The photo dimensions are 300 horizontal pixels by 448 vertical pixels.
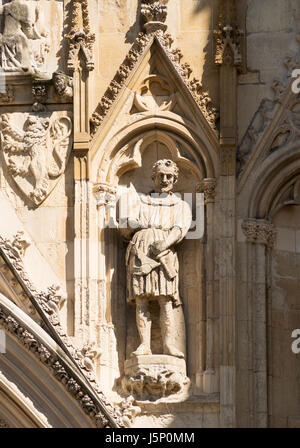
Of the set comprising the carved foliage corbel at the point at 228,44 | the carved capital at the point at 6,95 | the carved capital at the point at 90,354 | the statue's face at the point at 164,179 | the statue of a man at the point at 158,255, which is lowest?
the carved capital at the point at 90,354

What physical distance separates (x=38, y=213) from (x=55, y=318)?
1194 mm

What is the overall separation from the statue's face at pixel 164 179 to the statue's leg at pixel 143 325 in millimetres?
1159

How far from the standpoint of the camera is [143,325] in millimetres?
23234

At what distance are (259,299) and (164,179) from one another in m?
1.55

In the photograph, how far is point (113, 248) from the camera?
23.6 m

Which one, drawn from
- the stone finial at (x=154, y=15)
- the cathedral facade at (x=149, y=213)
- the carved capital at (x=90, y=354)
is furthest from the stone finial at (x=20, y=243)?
the stone finial at (x=154, y=15)

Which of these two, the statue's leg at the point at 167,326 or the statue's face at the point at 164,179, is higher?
the statue's face at the point at 164,179

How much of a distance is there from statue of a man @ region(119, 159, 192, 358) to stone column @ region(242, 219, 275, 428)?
689 mm

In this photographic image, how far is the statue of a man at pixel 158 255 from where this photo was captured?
23219mm

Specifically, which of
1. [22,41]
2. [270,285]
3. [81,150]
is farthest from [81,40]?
[270,285]

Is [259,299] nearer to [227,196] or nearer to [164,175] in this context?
[227,196]

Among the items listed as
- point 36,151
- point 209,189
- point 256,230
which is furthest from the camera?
point 36,151

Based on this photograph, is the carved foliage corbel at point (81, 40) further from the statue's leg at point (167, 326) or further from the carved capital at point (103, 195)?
the statue's leg at point (167, 326)
